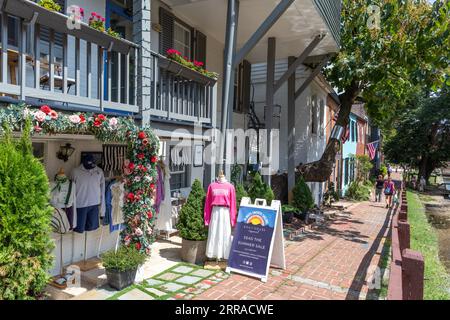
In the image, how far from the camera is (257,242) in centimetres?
586

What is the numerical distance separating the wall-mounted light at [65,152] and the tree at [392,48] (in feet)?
29.7

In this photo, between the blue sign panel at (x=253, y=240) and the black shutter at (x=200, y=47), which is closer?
the blue sign panel at (x=253, y=240)

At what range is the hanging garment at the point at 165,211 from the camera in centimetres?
728

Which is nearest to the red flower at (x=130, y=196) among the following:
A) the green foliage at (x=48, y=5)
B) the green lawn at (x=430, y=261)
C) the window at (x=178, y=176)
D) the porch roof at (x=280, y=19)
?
the green foliage at (x=48, y=5)

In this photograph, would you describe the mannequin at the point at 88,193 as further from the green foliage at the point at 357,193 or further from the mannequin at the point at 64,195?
the green foliage at the point at 357,193

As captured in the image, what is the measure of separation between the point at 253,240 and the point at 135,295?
2.24m

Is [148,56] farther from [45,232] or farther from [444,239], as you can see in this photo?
[444,239]

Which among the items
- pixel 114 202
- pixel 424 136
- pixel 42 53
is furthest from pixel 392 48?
pixel 424 136

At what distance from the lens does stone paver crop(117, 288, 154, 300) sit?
4521mm

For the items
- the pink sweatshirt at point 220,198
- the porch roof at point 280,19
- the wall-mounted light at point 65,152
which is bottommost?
the pink sweatshirt at point 220,198

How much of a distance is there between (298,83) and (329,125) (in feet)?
17.0

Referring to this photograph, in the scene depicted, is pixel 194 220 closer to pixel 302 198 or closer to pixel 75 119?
pixel 75 119

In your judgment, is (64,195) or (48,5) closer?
(48,5)

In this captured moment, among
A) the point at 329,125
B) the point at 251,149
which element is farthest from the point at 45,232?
the point at 329,125
